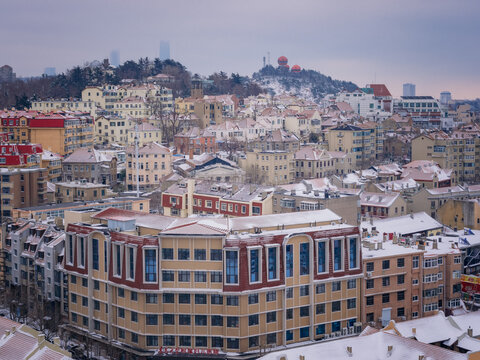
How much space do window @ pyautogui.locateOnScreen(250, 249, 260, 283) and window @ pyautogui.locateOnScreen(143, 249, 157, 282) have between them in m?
3.07

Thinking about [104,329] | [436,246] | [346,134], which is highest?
[346,134]

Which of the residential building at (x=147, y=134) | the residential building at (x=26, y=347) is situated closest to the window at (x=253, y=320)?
the residential building at (x=26, y=347)

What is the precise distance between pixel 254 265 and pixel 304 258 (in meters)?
1.97

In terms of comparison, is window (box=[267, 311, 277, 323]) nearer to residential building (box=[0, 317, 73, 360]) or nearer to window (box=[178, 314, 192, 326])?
window (box=[178, 314, 192, 326])

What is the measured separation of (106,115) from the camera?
2943 inches

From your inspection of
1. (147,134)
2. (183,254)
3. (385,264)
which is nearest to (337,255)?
(385,264)

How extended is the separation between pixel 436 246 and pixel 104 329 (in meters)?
13.2

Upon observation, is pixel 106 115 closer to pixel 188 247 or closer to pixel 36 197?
pixel 36 197

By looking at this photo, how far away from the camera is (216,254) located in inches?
1013

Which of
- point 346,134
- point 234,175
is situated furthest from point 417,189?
point 346,134

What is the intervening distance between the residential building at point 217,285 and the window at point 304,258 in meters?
0.03

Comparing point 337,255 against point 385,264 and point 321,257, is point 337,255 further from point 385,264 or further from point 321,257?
point 385,264

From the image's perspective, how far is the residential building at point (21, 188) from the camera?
42.9 metres

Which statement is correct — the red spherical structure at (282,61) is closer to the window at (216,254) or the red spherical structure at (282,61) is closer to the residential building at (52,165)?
the residential building at (52,165)
